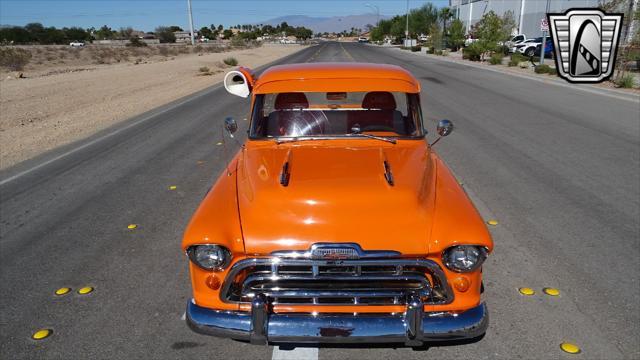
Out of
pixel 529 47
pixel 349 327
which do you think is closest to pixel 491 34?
pixel 529 47

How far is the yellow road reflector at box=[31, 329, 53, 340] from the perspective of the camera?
3.32 meters

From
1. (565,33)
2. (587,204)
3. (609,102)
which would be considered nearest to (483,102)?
(609,102)

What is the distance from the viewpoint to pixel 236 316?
103 inches

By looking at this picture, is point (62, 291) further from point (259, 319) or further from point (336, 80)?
point (336, 80)

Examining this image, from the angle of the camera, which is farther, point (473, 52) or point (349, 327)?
point (473, 52)

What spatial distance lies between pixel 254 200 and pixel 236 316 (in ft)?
2.32

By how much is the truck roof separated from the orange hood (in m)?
0.74

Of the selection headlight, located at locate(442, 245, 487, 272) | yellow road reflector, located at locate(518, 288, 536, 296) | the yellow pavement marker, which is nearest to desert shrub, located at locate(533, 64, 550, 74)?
yellow road reflector, located at locate(518, 288, 536, 296)

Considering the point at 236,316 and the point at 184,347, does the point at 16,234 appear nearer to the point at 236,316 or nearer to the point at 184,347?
the point at 184,347

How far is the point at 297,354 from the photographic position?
310 cm

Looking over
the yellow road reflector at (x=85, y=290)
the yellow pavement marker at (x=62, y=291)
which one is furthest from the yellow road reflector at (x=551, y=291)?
the yellow pavement marker at (x=62, y=291)

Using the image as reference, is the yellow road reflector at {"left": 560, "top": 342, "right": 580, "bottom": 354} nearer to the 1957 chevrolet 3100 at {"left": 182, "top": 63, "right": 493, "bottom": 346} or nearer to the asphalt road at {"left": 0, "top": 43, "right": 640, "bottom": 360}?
the asphalt road at {"left": 0, "top": 43, "right": 640, "bottom": 360}

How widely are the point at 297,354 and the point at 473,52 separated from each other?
38.6 meters

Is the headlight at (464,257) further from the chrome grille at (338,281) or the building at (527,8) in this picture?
the building at (527,8)
